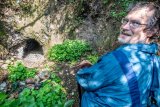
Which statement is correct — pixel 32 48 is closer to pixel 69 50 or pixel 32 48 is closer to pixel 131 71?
pixel 69 50

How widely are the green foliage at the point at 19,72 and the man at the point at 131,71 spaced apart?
2966 millimetres

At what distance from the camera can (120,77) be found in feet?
10.3

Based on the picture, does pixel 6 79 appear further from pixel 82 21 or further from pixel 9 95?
pixel 82 21

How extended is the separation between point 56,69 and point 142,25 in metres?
3.22

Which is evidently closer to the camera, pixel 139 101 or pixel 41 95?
pixel 139 101

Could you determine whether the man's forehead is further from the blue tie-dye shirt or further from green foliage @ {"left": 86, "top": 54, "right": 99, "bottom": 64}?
green foliage @ {"left": 86, "top": 54, "right": 99, "bottom": 64}

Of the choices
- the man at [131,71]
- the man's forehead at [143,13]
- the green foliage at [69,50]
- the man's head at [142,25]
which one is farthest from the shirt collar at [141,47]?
the green foliage at [69,50]

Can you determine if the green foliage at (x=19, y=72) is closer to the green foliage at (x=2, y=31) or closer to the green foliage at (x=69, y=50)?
the green foliage at (x=69, y=50)

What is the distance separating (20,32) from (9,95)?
1.56 m

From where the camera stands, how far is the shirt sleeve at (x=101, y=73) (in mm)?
3166

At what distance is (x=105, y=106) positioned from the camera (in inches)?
132

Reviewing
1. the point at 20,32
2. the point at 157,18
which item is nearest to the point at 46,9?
the point at 20,32

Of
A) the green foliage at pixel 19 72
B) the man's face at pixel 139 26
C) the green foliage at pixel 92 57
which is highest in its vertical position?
the man's face at pixel 139 26

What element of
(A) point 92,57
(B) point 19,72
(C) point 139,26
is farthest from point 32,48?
(C) point 139,26
